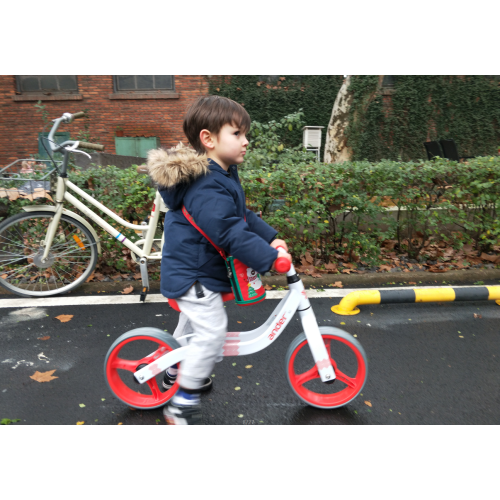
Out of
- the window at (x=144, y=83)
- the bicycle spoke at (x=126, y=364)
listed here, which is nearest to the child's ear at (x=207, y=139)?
the bicycle spoke at (x=126, y=364)

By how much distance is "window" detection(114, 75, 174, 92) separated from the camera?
39.5 ft

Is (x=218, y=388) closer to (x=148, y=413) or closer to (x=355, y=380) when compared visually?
(x=148, y=413)

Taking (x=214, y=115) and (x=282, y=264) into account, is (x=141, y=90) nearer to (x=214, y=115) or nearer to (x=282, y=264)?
(x=214, y=115)

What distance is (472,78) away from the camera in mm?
12547

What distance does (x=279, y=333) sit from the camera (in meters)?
2.19

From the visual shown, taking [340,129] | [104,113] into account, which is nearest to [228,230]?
[340,129]

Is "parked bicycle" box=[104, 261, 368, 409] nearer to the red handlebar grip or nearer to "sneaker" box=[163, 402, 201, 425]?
the red handlebar grip

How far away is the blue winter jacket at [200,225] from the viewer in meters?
1.88

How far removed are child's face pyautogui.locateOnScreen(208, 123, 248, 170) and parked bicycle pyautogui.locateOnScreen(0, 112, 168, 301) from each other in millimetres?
1863

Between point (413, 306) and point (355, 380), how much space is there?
71.6 inches

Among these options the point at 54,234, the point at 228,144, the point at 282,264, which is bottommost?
the point at 54,234

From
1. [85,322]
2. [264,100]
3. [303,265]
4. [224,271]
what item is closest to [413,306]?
[303,265]

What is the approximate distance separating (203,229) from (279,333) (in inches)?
28.7

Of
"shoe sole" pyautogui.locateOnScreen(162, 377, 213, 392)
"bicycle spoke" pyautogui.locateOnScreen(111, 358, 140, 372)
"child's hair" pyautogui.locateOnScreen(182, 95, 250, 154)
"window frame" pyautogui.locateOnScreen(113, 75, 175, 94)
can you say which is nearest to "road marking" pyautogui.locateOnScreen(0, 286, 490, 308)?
"shoe sole" pyautogui.locateOnScreen(162, 377, 213, 392)
